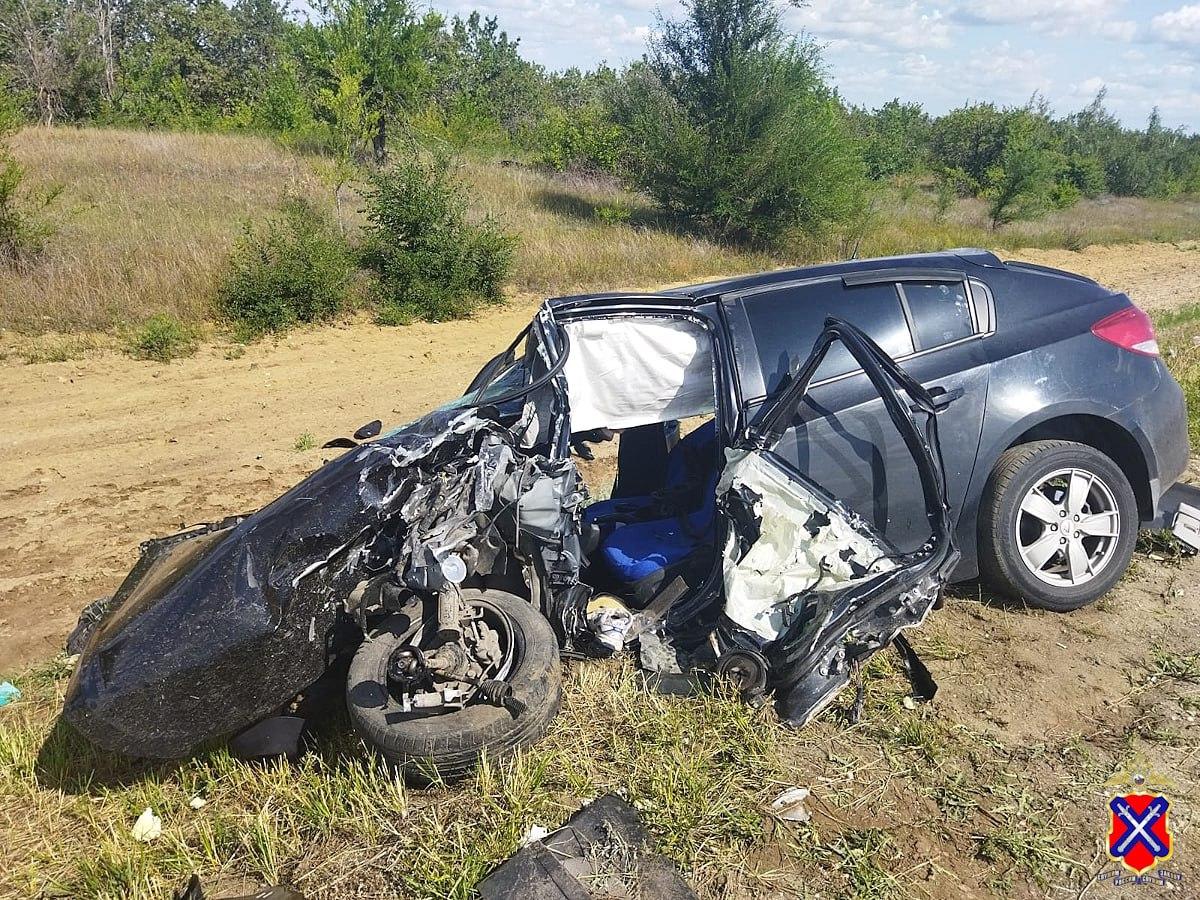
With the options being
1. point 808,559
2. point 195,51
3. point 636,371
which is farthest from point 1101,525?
point 195,51

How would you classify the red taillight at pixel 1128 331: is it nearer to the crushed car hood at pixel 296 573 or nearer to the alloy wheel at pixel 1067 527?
the alloy wheel at pixel 1067 527

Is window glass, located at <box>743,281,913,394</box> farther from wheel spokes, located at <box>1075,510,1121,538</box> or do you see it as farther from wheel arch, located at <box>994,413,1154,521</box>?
wheel spokes, located at <box>1075,510,1121,538</box>

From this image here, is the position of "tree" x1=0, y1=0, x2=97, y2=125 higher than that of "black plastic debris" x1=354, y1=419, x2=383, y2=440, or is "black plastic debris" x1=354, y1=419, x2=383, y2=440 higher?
"tree" x1=0, y1=0, x2=97, y2=125

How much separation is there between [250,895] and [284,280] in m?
9.99

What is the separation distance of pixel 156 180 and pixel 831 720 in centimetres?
1756

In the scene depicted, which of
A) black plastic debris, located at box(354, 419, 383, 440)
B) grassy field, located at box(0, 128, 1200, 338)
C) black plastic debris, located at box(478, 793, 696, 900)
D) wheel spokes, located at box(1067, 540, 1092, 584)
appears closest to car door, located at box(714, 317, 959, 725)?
black plastic debris, located at box(478, 793, 696, 900)

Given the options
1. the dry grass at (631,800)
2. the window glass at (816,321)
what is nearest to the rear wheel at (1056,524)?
the window glass at (816,321)

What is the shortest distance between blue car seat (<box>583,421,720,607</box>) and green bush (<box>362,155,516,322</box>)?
27.3 ft

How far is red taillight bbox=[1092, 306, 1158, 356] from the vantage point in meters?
4.21

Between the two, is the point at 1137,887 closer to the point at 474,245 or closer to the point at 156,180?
the point at 474,245

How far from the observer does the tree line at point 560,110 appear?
58.8 feet

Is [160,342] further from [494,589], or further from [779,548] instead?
[779,548]

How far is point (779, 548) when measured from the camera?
3533mm

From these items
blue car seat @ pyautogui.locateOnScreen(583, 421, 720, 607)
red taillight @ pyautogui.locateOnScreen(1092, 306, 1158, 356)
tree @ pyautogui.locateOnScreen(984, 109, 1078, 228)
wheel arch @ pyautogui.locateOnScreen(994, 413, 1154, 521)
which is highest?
tree @ pyautogui.locateOnScreen(984, 109, 1078, 228)
